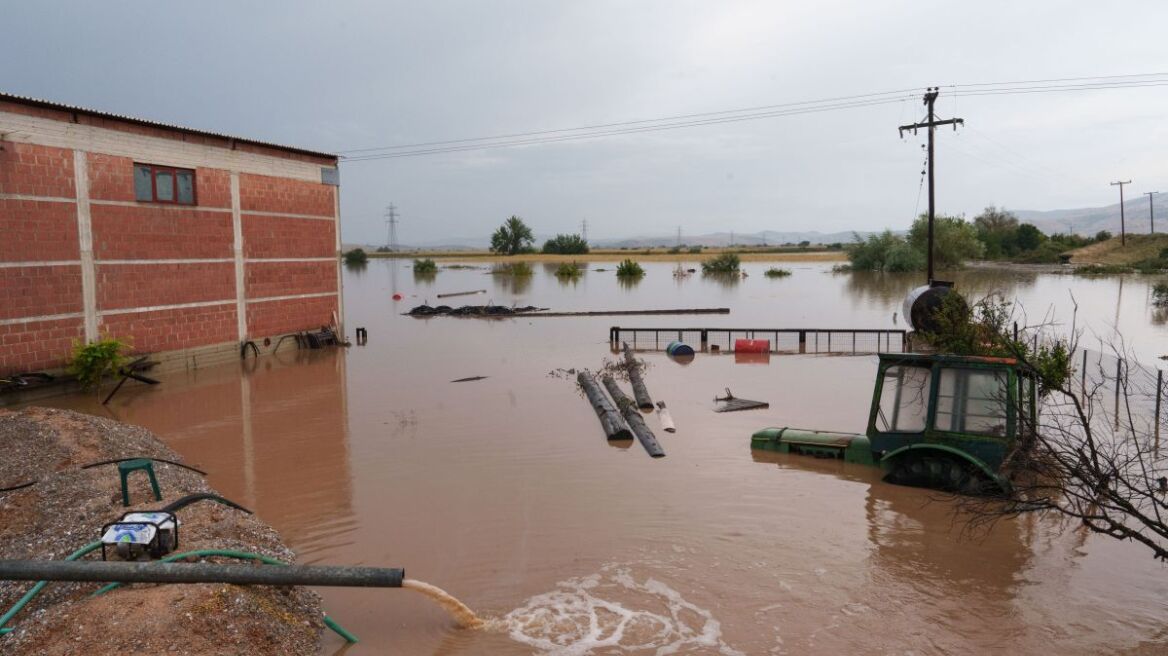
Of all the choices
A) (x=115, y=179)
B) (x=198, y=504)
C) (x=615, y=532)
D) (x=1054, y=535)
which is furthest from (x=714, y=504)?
(x=115, y=179)

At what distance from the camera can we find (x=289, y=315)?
80.7 feet

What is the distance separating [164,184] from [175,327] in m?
3.83

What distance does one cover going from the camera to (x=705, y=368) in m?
21.0

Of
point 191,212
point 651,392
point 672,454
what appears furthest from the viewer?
point 191,212

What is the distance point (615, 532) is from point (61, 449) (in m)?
7.07

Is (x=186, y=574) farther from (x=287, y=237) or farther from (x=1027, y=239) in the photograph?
(x=1027, y=239)

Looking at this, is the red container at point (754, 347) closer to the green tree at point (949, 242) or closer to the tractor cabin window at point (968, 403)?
the tractor cabin window at point (968, 403)

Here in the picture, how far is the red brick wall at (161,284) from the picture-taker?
60.8 ft

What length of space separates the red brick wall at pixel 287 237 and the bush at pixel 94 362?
598 centimetres

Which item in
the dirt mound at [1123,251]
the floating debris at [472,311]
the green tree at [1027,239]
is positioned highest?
the green tree at [1027,239]

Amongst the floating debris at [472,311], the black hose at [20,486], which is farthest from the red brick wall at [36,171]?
the floating debris at [472,311]

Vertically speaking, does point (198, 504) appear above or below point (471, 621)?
above

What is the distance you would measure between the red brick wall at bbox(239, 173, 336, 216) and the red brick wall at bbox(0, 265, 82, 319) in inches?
233

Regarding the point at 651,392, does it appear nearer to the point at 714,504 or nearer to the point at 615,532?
the point at 714,504
